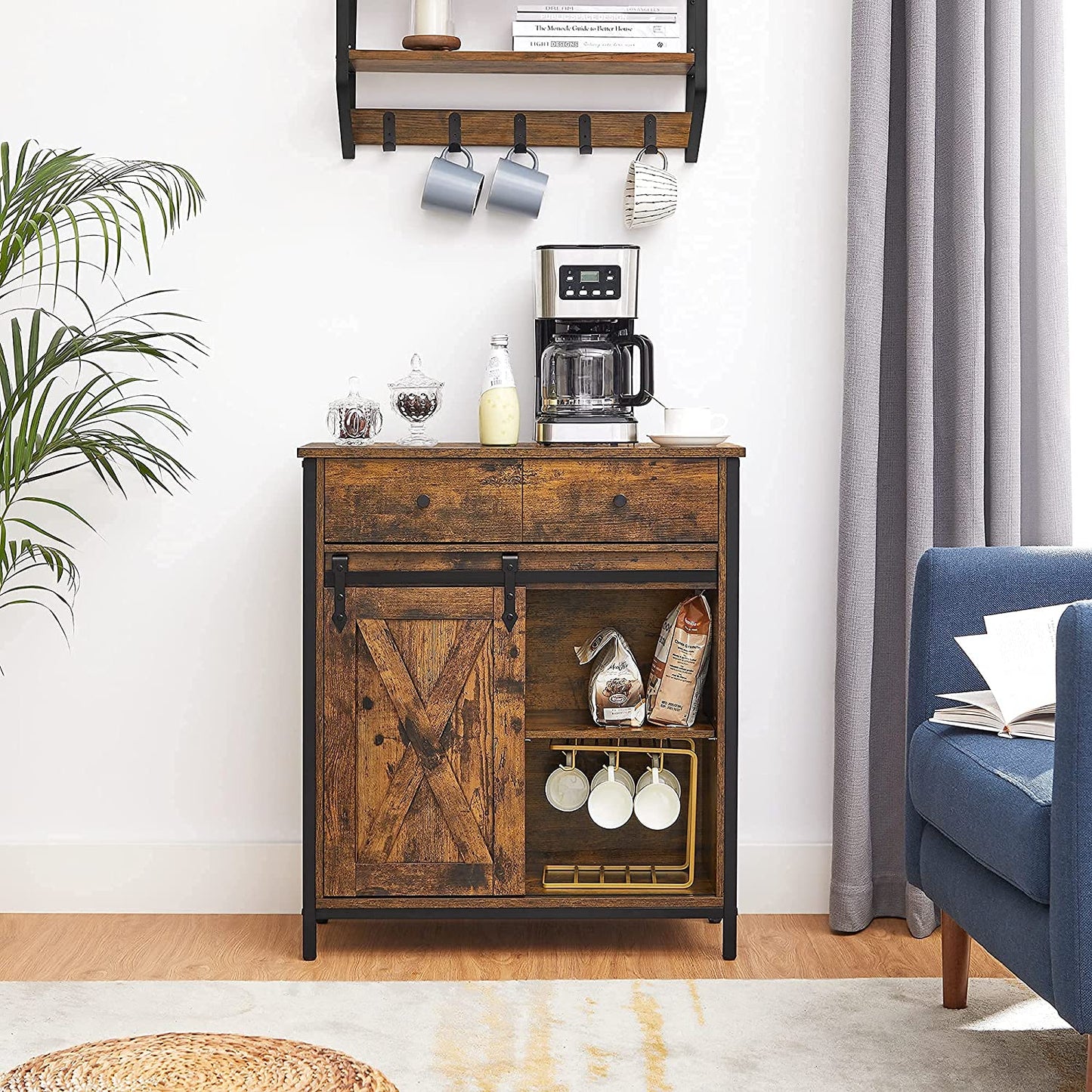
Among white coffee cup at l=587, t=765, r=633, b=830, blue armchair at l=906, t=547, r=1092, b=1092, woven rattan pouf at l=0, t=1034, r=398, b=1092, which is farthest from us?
white coffee cup at l=587, t=765, r=633, b=830

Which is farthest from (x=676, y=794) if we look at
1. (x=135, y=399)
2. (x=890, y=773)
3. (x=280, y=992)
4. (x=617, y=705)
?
(x=135, y=399)

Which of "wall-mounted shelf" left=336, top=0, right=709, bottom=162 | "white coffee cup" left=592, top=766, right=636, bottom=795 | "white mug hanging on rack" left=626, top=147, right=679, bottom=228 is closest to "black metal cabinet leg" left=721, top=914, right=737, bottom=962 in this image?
"white coffee cup" left=592, top=766, right=636, bottom=795

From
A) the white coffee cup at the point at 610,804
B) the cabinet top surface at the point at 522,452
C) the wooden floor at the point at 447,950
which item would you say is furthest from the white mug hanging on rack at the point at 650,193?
the wooden floor at the point at 447,950

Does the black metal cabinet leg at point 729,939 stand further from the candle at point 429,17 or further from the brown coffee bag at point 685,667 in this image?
the candle at point 429,17

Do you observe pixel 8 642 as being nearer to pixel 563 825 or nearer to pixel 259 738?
pixel 259 738

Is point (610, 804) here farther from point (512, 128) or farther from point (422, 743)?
point (512, 128)

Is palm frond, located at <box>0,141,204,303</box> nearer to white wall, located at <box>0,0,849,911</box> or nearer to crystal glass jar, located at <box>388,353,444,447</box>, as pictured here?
white wall, located at <box>0,0,849,911</box>

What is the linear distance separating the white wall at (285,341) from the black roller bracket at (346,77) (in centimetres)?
4

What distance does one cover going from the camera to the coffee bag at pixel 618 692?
2.62 m

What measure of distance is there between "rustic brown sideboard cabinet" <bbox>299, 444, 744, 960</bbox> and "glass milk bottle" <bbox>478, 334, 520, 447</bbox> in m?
0.07

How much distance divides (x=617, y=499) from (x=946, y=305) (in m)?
0.91

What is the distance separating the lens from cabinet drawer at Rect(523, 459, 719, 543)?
2.47 metres

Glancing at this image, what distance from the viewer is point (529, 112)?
9.13 feet

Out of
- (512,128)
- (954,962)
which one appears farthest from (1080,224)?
(954,962)
